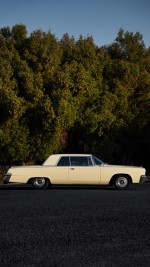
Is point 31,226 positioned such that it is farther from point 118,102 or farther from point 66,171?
point 118,102

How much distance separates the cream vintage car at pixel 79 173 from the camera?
23141mm

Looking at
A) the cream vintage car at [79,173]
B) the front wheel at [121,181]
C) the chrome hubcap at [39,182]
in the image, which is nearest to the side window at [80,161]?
the cream vintage car at [79,173]

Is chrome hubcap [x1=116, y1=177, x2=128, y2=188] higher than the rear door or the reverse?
the reverse

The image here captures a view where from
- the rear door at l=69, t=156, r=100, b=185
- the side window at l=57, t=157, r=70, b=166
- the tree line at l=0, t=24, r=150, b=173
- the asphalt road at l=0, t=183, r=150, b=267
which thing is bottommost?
the asphalt road at l=0, t=183, r=150, b=267

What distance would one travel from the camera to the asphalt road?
752 centimetres

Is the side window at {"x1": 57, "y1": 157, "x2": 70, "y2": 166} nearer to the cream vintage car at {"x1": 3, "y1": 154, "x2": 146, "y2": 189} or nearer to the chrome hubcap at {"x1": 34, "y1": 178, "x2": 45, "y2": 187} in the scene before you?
the cream vintage car at {"x1": 3, "y1": 154, "x2": 146, "y2": 189}

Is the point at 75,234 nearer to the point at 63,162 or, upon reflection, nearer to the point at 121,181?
the point at 63,162

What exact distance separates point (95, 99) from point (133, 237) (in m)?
33.3

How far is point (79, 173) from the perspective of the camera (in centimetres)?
2319

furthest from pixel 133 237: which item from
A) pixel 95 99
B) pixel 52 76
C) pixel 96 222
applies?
pixel 95 99

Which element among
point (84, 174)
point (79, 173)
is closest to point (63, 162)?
point (79, 173)

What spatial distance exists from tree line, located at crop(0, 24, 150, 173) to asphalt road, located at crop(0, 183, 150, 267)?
2073 centimetres

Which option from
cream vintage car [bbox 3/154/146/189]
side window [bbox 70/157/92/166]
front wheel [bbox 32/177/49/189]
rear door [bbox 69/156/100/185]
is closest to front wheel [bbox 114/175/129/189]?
cream vintage car [bbox 3/154/146/189]

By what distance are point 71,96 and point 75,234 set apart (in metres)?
28.7
